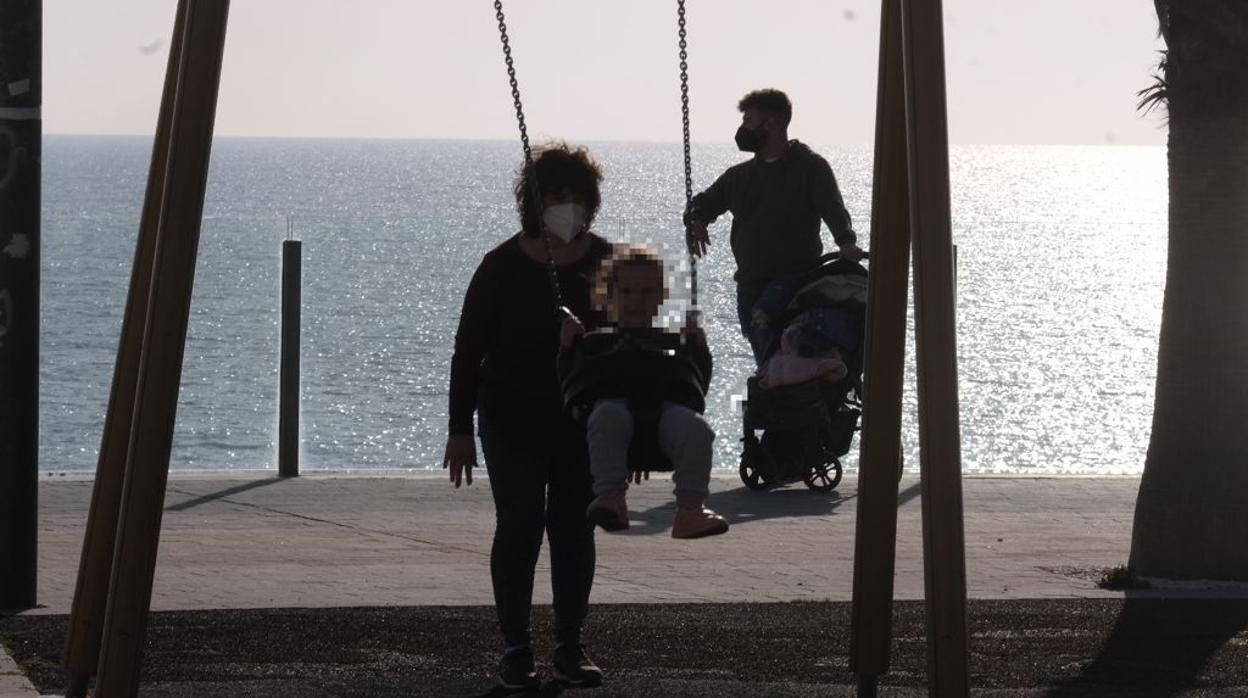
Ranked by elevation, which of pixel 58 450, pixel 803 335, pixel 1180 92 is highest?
pixel 1180 92

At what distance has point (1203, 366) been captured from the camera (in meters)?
9.90

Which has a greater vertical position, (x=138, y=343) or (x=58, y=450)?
(x=138, y=343)

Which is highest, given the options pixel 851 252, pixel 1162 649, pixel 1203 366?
pixel 851 252

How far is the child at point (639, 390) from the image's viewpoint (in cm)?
697

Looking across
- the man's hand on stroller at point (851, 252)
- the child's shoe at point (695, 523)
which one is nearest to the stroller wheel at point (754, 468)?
the man's hand on stroller at point (851, 252)

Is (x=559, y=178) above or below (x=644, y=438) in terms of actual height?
above

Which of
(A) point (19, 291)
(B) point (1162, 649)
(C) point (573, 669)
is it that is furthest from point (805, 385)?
(C) point (573, 669)

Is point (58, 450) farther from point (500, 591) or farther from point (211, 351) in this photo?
point (500, 591)

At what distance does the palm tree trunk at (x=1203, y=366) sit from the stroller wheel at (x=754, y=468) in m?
3.07

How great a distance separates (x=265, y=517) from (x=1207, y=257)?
14.7 ft

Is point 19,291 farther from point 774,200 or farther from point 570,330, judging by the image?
point 774,200

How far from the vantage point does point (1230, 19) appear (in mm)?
9688

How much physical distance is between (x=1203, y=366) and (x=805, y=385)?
3.24 meters

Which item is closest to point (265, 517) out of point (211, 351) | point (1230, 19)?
point (1230, 19)
